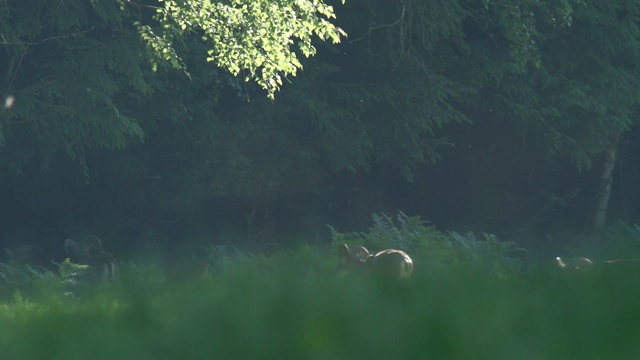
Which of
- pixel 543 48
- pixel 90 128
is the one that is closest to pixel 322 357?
pixel 90 128

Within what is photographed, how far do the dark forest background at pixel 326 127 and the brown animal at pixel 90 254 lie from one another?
1.22 metres

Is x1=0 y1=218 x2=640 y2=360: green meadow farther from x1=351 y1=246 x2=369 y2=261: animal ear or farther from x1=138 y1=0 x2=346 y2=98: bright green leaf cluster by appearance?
x1=138 y1=0 x2=346 y2=98: bright green leaf cluster

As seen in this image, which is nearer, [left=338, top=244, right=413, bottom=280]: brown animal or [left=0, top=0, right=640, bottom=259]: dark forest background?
[left=338, top=244, right=413, bottom=280]: brown animal

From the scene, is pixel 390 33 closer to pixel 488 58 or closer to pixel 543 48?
pixel 488 58

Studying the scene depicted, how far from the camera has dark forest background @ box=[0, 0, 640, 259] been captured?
21781 millimetres

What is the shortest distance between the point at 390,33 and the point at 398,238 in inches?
200

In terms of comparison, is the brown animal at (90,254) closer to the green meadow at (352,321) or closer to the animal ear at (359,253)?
the animal ear at (359,253)

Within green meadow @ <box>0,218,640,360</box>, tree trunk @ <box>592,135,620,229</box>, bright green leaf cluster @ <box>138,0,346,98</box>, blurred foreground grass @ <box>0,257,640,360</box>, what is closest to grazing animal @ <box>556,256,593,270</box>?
green meadow @ <box>0,218,640,360</box>

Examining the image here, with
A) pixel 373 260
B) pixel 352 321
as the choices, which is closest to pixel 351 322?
pixel 352 321

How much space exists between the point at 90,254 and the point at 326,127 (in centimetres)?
575

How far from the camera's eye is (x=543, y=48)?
25.6 m

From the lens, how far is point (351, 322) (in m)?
6.20

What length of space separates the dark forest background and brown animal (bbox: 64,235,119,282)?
1223mm

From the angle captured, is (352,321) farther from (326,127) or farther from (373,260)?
(326,127)
